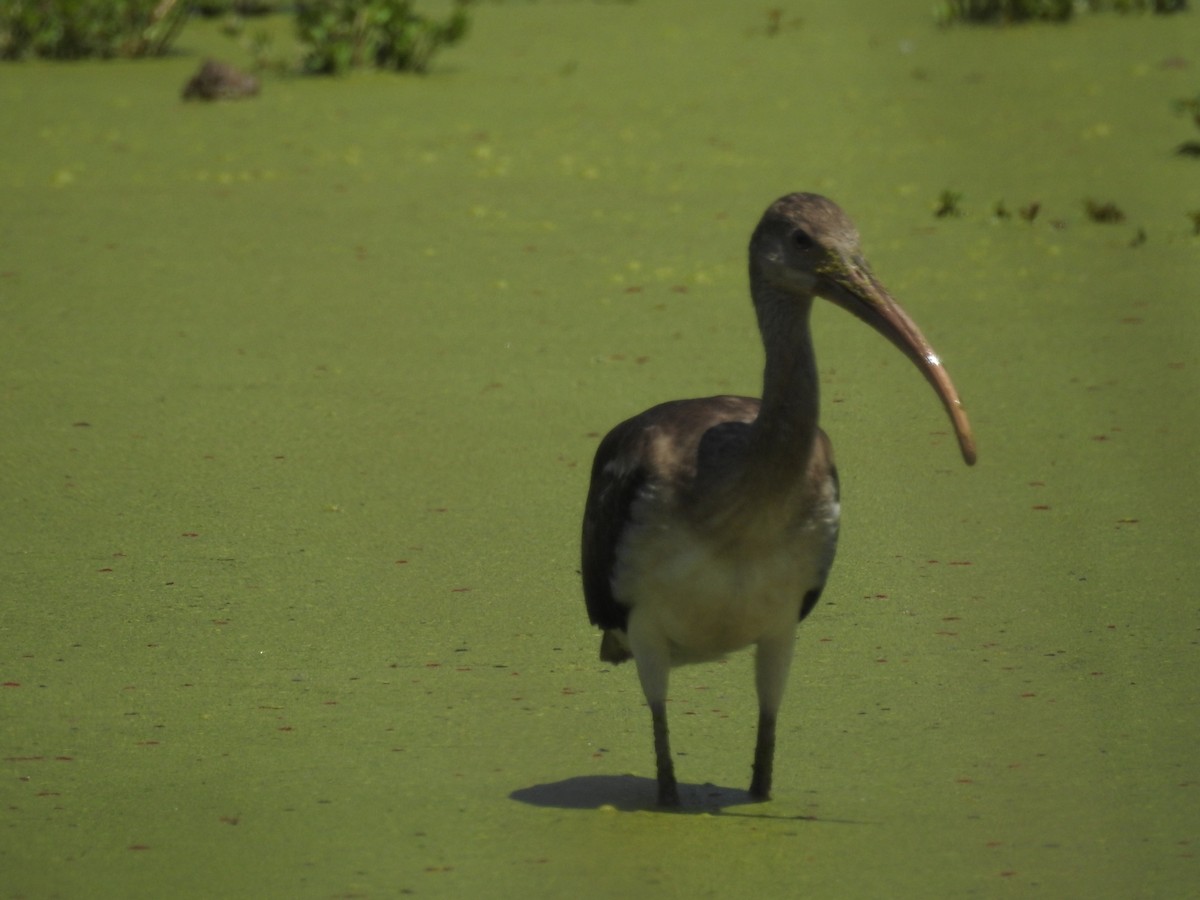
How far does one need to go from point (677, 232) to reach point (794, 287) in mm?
4103

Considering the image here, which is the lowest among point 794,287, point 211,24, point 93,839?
point 211,24

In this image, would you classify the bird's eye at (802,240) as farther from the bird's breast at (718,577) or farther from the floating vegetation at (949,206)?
the floating vegetation at (949,206)

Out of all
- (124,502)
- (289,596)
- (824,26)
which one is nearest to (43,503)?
(124,502)

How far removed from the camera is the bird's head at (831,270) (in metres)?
3.00

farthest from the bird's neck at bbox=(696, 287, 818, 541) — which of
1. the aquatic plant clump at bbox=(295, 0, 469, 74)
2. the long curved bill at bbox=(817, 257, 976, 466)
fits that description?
A: the aquatic plant clump at bbox=(295, 0, 469, 74)

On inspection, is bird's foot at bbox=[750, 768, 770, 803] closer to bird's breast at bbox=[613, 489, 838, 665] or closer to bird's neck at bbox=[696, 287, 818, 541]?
bird's breast at bbox=[613, 489, 838, 665]

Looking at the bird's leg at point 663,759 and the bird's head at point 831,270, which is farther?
the bird's leg at point 663,759

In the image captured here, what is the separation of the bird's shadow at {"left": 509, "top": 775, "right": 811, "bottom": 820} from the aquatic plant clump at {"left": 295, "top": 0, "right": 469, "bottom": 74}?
6635mm

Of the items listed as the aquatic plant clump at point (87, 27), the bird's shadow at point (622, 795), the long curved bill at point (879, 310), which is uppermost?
the long curved bill at point (879, 310)

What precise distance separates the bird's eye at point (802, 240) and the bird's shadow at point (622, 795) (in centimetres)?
92

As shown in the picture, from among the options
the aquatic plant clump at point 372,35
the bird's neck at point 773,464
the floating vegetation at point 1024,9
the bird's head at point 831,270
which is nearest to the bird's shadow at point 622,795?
the bird's neck at point 773,464

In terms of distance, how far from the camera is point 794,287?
3.08 meters

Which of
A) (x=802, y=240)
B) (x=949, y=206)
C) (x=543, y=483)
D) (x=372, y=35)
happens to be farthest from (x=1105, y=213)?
(x=802, y=240)

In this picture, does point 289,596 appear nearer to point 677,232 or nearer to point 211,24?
point 677,232
